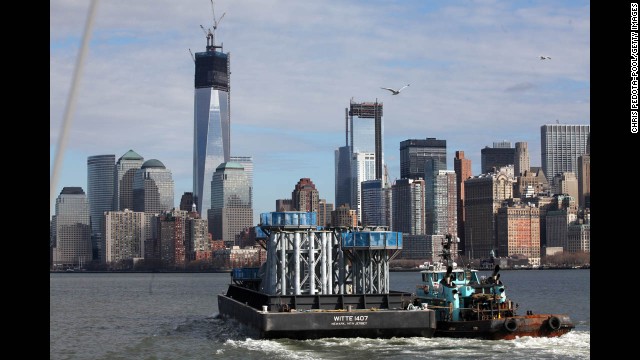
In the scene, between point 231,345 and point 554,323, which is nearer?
point 554,323

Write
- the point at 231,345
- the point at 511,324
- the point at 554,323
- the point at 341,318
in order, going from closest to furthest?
the point at 341,318 → the point at 511,324 → the point at 554,323 → the point at 231,345

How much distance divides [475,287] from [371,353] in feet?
39.1

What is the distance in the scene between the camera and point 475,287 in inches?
2457

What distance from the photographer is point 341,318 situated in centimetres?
5753

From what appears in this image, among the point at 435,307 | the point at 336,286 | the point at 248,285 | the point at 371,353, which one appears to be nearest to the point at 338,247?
the point at 336,286

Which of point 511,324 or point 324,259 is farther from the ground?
point 324,259

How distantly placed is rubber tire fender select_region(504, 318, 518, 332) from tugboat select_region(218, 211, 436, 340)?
14.1ft

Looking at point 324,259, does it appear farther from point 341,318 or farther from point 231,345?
point 231,345

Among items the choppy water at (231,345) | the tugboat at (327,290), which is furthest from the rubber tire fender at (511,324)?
the tugboat at (327,290)

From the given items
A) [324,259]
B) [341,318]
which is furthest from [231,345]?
[324,259]

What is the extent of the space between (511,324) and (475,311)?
2.69 metres
